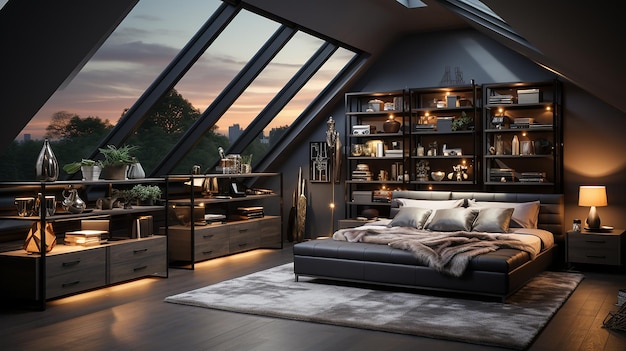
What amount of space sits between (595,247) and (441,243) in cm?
219

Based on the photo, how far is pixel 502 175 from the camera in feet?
27.3

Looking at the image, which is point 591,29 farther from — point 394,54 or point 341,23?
point 394,54

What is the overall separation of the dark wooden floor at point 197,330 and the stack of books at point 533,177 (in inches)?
84.5

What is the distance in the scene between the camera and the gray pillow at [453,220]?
289 inches

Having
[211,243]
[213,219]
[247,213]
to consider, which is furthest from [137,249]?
[247,213]

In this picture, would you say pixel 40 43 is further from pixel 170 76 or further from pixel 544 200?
pixel 544 200

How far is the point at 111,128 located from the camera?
6.97 m

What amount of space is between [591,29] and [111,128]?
544 centimetres

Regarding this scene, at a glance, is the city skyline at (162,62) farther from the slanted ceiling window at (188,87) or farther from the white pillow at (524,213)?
the white pillow at (524,213)

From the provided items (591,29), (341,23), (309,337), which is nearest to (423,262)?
(309,337)

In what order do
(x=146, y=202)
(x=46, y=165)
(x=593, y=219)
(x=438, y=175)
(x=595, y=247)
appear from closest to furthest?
(x=46, y=165)
(x=146, y=202)
(x=595, y=247)
(x=593, y=219)
(x=438, y=175)

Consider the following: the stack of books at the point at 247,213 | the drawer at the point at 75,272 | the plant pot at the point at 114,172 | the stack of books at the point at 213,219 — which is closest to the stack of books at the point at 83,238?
the drawer at the point at 75,272

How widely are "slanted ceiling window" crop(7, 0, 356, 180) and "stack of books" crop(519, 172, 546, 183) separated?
2.86 meters

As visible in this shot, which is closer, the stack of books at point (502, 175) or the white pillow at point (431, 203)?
the white pillow at point (431, 203)
